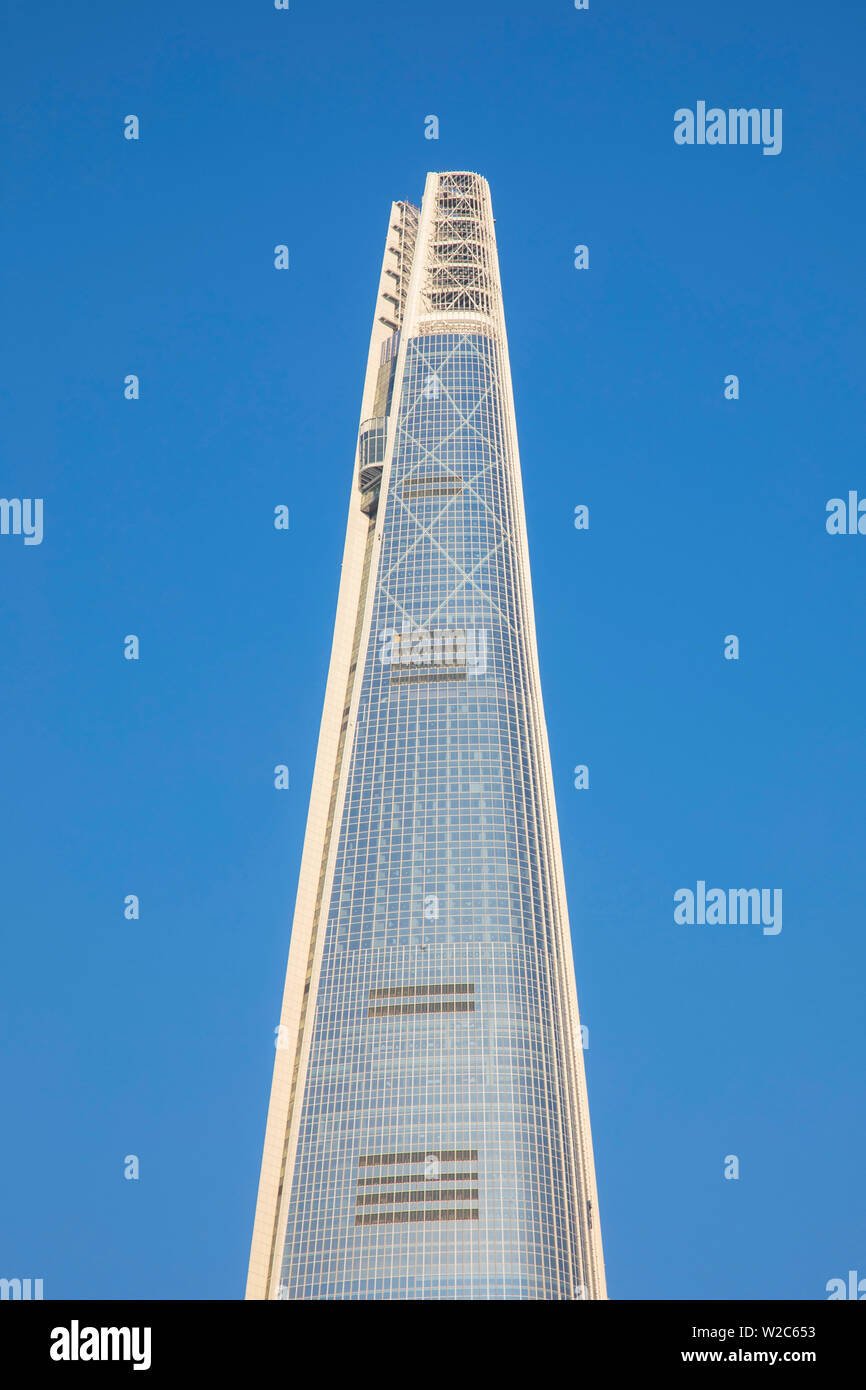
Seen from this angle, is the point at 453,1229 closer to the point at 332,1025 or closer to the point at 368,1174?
the point at 368,1174

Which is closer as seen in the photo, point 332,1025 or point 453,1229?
point 453,1229

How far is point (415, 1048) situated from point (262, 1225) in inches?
1165

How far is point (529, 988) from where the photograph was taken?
196750mm

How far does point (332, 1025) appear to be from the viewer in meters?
197

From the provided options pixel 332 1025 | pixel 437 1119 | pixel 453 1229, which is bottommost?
pixel 453 1229
